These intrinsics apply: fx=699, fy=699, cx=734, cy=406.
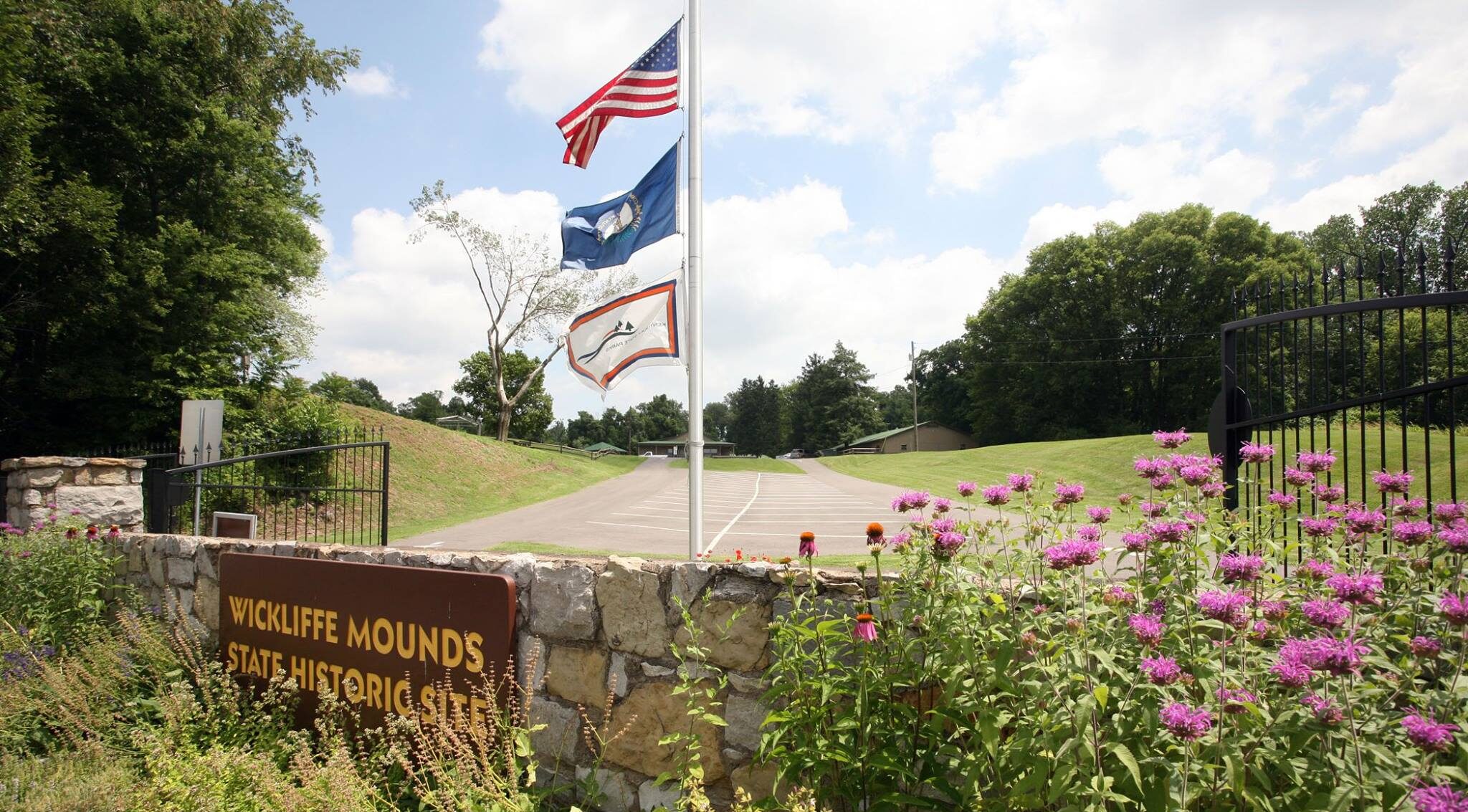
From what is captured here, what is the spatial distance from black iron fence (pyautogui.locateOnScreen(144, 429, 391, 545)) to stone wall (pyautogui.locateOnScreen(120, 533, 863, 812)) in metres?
3.92

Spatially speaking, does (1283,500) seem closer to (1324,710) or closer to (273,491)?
(1324,710)

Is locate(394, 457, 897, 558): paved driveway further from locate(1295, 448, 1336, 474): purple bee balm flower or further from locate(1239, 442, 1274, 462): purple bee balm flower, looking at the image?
locate(1295, 448, 1336, 474): purple bee balm flower

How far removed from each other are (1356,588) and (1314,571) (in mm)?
492

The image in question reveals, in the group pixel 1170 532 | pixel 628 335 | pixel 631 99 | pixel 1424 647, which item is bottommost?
pixel 1424 647

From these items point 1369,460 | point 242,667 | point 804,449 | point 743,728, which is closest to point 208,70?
point 242,667

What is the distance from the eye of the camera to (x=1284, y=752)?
67.2 inches

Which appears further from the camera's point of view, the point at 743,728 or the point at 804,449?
the point at 804,449

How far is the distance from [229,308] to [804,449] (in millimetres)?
61919

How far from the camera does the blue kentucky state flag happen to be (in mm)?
5910

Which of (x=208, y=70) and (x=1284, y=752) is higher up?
(x=208, y=70)

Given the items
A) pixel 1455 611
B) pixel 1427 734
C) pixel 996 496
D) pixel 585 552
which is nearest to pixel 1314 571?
pixel 1455 611

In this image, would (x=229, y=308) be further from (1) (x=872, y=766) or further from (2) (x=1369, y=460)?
(2) (x=1369, y=460)

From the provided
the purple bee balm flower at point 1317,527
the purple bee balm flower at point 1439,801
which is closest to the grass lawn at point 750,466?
the purple bee balm flower at point 1317,527

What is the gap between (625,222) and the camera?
6.13m
